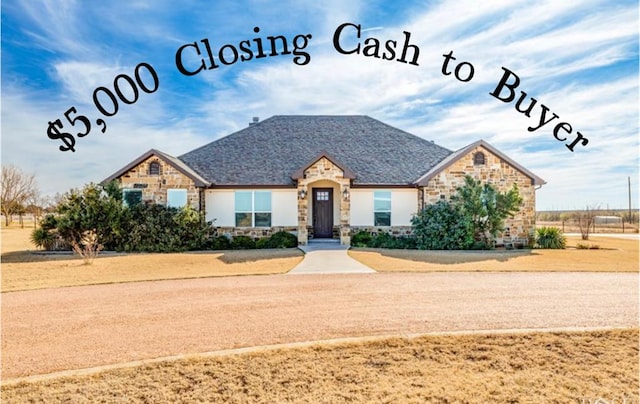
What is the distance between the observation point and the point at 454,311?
7676mm

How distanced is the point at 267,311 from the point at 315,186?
46.0 ft

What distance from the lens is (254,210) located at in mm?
20734

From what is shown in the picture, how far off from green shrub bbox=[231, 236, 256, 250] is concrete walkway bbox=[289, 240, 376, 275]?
237cm

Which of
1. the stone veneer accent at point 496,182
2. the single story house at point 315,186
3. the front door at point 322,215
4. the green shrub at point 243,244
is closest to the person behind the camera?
the green shrub at point 243,244

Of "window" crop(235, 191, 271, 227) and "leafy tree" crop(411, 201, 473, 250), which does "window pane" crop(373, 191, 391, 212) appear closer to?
"leafy tree" crop(411, 201, 473, 250)

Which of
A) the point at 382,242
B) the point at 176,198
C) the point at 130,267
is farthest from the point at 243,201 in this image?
the point at 130,267

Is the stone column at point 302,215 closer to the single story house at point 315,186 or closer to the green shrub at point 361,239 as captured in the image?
the single story house at point 315,186

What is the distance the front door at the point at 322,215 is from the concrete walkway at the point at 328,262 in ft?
Result: 8.25

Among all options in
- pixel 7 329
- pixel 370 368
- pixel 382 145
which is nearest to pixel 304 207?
pixel 382 145

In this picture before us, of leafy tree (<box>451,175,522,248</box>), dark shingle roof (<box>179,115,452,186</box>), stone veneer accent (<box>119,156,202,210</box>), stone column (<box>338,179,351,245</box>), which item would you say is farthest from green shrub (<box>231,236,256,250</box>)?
leafy tree (<box>451,175,522,248</box>)

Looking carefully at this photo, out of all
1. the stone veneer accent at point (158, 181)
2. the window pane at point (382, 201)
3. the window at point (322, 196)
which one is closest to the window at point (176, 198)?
the stone veneer accent at point (158, 181)

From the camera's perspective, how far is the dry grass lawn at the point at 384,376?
4.37 meters

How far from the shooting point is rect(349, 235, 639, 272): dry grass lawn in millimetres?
13078

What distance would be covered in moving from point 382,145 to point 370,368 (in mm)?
20149
